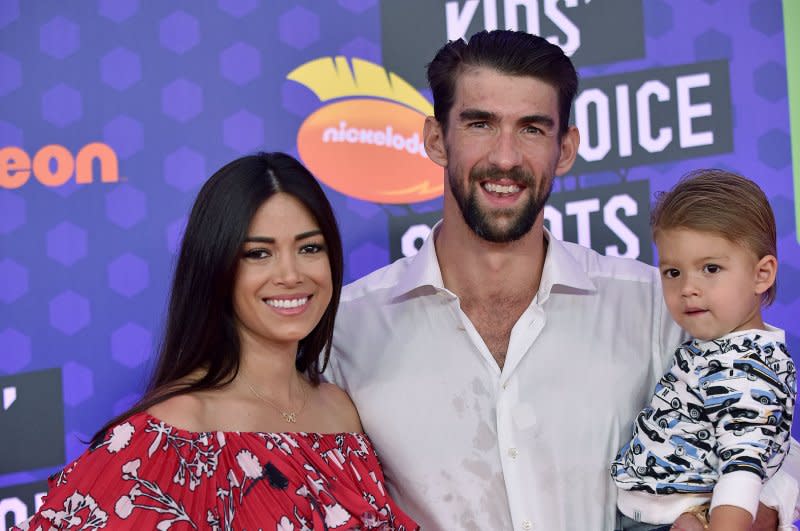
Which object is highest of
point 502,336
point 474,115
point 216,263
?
point 474,115

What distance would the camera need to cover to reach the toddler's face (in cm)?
214

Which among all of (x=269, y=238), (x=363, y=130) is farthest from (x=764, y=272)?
(x=363, y=130)

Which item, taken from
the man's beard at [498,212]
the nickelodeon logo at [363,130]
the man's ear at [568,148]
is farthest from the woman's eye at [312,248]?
the nickelodeon logo at [363,130]

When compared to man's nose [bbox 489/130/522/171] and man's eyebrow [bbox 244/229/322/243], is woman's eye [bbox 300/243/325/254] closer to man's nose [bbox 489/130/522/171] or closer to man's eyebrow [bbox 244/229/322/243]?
man's eyebrow [bbox 244/229/322/243]

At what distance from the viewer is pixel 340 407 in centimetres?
251

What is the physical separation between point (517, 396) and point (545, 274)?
1.16ft

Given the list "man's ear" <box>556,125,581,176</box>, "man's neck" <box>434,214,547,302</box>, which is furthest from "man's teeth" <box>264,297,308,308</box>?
"man's ear" <box>556,125,581,176</box>

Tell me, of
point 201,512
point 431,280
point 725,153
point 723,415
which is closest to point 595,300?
point 431,280

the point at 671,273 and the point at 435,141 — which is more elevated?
the point at 435,141

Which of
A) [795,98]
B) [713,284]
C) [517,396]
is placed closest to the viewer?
[713,284]

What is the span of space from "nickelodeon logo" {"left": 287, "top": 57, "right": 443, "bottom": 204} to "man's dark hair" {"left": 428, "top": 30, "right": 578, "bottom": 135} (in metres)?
0.41

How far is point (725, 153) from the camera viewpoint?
309 centimetres

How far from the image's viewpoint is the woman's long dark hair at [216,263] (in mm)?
2186

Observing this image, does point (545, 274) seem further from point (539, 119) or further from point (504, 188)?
point (539, 119)
